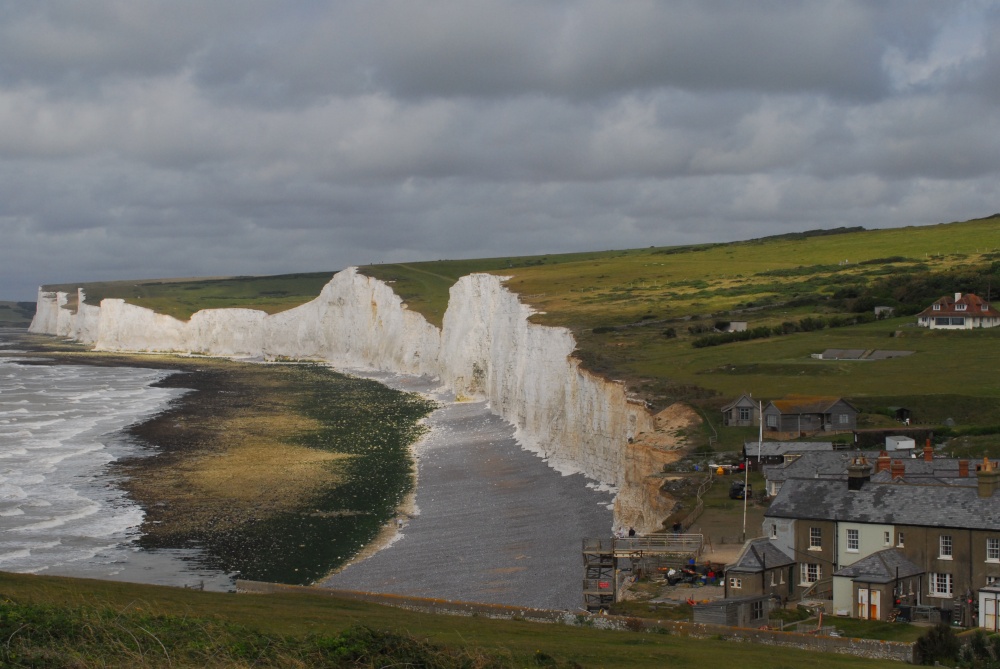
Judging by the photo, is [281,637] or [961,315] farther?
[961,315]

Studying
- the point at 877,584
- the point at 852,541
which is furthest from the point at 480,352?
the point at 877,584

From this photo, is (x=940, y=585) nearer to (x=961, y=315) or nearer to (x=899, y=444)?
(x=899, y=444)

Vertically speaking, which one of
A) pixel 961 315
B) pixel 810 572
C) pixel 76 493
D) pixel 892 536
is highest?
pixel 961 315

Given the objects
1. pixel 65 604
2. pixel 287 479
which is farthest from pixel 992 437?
pixel 65 604

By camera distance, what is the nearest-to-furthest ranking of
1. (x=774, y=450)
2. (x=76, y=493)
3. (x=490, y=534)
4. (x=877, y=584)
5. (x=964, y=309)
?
(x=877, y=584) → (x=490, y=534) → (x=774, y=450) → (x=76, y=493) → (x=964, y=309)

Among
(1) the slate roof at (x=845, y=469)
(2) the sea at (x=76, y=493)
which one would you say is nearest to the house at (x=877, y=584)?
(1) the slate roof at (x=845, y=469)

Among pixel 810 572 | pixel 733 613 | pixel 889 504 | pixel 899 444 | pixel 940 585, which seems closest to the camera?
pixel 733 613

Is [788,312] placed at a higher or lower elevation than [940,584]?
higher
